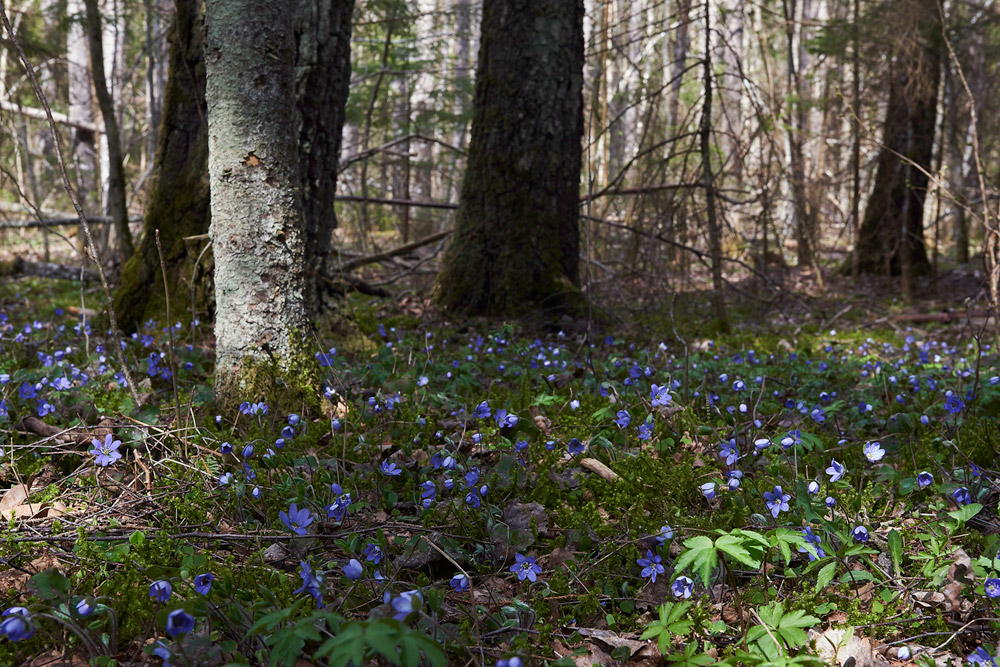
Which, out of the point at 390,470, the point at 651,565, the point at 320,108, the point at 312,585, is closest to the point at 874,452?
the point at 651,565

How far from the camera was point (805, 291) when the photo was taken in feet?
29.8

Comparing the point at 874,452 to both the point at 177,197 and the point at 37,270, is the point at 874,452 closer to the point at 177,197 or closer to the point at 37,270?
the point at 177,197

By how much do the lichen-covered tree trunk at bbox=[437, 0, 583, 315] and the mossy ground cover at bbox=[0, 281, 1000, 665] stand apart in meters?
1.88

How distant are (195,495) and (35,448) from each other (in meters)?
0.81

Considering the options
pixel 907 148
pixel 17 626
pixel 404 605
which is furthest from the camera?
pixel 907 148

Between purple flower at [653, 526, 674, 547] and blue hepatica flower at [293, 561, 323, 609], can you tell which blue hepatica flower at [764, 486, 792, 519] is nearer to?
purple flower at [653, 526, 674, 547]

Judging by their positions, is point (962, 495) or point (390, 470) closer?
point (962, 495)

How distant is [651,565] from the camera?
1.95 meters

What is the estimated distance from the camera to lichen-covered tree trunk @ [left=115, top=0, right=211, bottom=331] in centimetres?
472

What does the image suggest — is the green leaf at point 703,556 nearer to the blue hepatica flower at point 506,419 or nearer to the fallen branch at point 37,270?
the blue hepatica flower at point 506,419

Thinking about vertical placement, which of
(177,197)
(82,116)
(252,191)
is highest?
(82,116)

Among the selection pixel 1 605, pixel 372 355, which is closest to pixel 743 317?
pixel 372 355

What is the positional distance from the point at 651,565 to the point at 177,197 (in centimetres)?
426

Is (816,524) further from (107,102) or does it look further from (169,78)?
(107,102)
